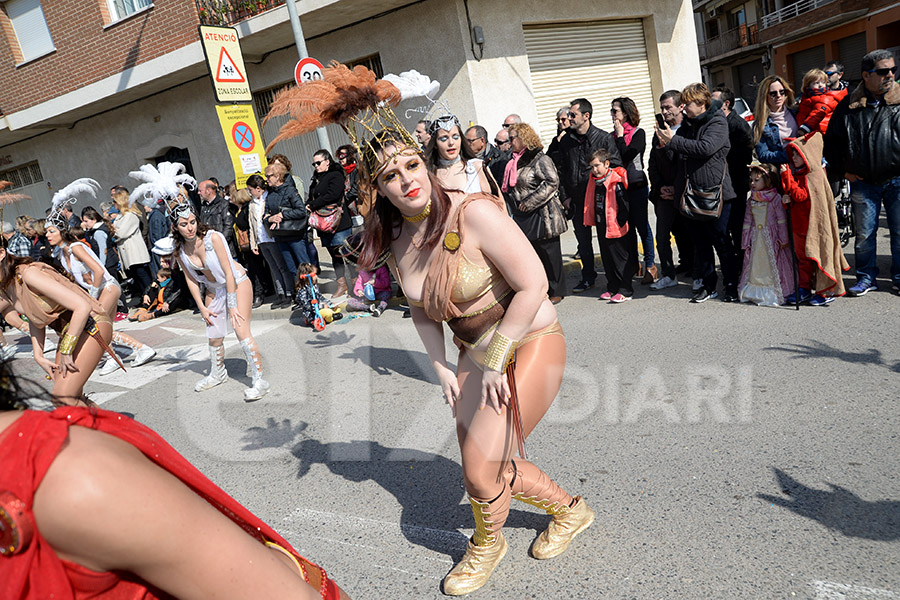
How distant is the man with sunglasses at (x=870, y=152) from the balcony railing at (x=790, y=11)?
101 feet

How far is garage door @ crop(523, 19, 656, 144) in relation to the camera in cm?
1321

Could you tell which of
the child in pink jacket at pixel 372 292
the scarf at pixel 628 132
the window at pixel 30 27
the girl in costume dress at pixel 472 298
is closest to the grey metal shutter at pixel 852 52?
the scarf at pixel 628 132

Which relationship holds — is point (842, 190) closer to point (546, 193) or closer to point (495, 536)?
point (546, 193)

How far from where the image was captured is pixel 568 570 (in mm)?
2965

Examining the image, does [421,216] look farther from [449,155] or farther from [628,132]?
[628,132]

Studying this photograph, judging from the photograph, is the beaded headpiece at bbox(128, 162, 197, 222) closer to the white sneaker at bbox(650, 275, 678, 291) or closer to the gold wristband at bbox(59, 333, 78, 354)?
the gold wristband at bbox(59, 333, 78, 354)

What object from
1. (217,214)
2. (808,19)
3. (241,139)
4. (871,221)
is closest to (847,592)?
(871,221)

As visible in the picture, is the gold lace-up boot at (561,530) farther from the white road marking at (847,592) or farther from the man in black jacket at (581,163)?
the man in black jacket at (581,163)

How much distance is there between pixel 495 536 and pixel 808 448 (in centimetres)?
192

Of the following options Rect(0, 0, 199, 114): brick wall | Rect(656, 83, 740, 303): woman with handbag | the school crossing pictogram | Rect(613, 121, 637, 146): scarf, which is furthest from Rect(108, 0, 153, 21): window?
Rect(656, 83, 740, 303): woman with handbag

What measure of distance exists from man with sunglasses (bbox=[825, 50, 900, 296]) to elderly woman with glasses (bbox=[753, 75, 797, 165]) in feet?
1.44

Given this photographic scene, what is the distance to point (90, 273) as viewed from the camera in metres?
7.21

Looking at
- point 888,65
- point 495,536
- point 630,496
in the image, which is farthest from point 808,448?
point 888,65

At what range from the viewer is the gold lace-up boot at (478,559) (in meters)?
2.89
